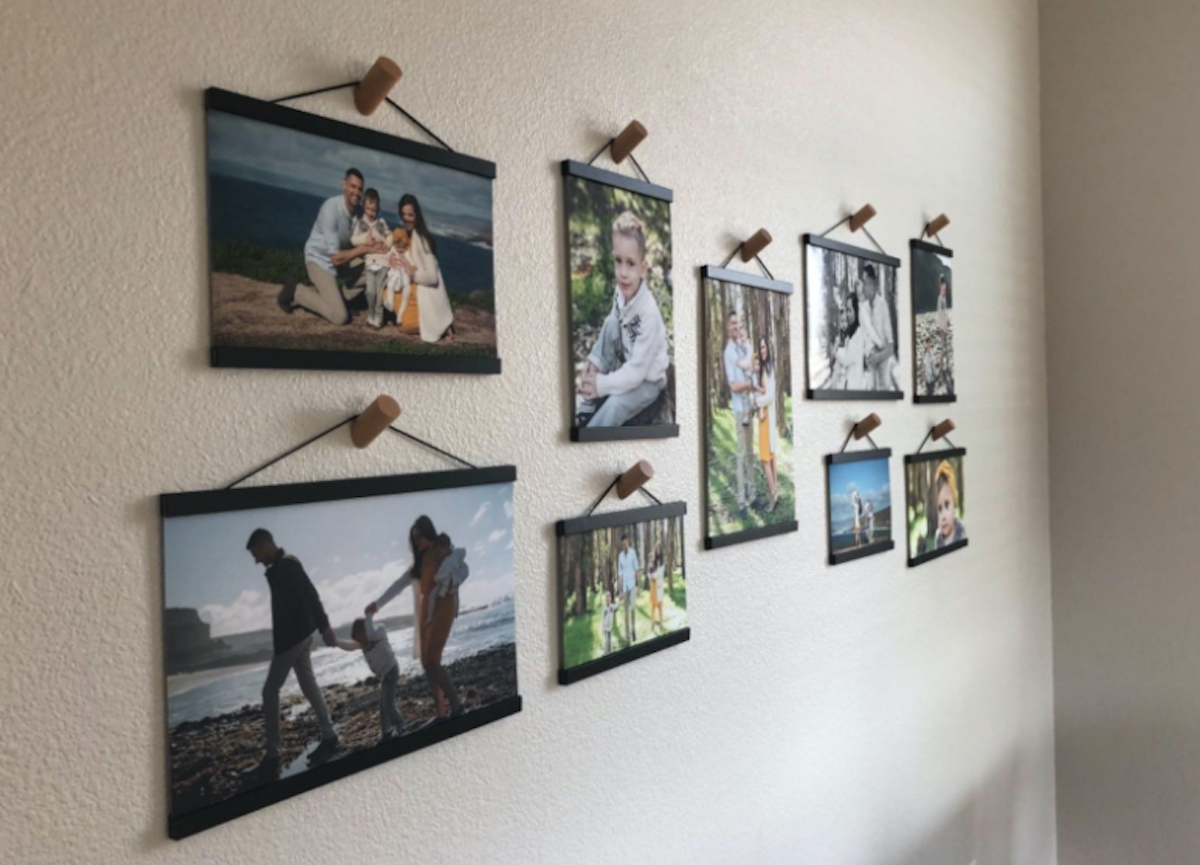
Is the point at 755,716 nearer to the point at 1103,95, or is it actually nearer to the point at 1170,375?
the point at 1170,375

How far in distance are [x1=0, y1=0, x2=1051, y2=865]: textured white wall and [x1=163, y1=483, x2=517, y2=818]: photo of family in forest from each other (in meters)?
0.03

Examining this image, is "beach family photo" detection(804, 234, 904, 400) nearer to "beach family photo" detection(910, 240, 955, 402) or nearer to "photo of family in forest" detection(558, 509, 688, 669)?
"beach family photo" detection(910, 240, 955, 402)

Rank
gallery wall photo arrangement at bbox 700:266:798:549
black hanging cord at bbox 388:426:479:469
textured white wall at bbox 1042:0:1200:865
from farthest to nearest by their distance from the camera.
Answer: textured white wall at bbox 1042:0:1200:865
gallery wall photo arrangement at bbox 700:266:798:549
black hanging cord at bbox 388:426:479:469

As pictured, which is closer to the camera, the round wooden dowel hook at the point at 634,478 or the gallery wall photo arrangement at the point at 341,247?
the gallery wall photo arrangement at the point at 341,247

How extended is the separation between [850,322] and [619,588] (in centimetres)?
84

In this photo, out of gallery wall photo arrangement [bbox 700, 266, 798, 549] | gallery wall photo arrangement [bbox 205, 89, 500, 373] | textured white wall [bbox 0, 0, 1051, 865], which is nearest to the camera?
textured white wall [bbox 0, 0, 1051, 865]

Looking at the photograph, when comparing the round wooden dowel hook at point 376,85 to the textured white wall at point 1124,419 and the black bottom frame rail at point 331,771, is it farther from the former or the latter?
the textured white wall at point 1124,419

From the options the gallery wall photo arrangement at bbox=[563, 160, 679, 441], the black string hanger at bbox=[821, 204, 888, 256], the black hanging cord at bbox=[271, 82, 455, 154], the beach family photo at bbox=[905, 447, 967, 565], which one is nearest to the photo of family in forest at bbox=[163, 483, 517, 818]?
the gallery wall photo arrangement at bbox=[563, 160, 679, 441]

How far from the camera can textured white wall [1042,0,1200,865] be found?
2.40 metres

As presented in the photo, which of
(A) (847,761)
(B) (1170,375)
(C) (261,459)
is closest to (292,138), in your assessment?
(C) (261,459)

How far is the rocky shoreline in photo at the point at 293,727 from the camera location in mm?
760

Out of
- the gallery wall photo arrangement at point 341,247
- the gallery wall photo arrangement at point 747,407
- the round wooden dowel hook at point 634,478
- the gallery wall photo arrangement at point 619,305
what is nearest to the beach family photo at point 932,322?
the gallery wall photo arrangement at point 747,407

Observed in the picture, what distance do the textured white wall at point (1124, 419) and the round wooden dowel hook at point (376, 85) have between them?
7.55ft

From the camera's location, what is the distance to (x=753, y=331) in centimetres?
147
